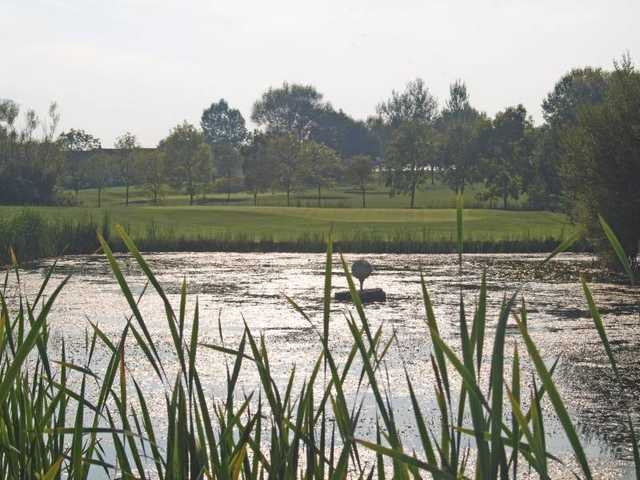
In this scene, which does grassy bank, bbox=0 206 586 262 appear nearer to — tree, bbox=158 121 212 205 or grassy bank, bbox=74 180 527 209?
grassy bank, bbox=74 180 527 209

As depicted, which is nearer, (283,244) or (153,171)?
(283,244)

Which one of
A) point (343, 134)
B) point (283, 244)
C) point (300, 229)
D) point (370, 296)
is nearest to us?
point (370, 296)

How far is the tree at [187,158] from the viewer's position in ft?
192

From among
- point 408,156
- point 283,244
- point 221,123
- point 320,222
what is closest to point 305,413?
point 283,244

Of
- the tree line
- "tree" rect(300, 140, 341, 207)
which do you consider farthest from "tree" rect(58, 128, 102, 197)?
"tree" rect(300, 140, 341, 207)

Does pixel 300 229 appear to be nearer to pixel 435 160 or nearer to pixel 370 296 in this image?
pixel 370 296

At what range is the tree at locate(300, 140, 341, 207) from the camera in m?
61.4

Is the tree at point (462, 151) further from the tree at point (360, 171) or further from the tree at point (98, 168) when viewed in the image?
the tree at point (98, 168)

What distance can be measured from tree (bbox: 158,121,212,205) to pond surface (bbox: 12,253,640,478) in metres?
35.4

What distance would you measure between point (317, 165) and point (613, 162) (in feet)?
149

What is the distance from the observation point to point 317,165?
64.2 meters

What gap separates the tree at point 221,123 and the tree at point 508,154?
2447 inches

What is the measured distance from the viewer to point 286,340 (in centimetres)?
1085

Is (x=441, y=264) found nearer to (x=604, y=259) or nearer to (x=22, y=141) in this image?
(x=604, y=259)
